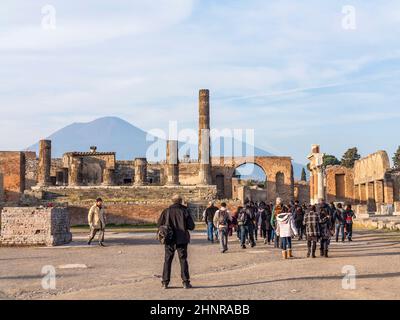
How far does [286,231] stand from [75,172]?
4499 cm

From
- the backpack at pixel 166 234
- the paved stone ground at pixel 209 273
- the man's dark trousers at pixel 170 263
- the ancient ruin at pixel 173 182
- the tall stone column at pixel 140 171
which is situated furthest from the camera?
the tall stone column at pixel 140 171

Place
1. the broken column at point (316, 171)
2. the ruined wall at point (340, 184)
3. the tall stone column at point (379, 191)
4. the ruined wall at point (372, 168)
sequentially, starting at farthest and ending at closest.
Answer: the ruined wall at point (340, 184)
the tall stone column at point (379, 191)
the ruined wall at point (372, 168)
the broken column at point (316, 171)

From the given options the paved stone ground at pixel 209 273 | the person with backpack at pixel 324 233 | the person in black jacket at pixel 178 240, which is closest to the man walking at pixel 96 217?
the paved stone ground at pixel 209 273

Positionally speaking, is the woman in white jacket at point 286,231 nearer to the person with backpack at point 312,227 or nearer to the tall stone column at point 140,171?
the person with backpack at point 312,227

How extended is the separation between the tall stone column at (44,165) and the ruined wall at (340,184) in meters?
29.3

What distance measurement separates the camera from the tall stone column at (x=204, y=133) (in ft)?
173

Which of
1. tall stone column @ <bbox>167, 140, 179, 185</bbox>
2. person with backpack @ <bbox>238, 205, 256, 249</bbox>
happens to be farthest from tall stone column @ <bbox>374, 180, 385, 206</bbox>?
person with backpack @ <bbox>238, 205, 256, 249</bbox>

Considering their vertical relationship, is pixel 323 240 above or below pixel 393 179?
below

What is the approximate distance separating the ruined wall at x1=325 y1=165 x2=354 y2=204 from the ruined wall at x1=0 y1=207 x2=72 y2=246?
4822cm

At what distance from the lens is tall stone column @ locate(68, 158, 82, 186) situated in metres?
56.9
